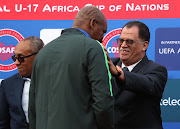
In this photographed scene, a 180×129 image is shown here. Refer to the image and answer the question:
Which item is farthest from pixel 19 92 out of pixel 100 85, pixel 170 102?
pixel 170 102

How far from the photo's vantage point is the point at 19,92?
242cm

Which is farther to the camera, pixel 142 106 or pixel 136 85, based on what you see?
pixel 142 106

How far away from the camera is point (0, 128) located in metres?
2.43

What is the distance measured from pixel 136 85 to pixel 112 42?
4.29 ft

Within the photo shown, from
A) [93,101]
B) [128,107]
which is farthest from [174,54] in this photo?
[93,101]

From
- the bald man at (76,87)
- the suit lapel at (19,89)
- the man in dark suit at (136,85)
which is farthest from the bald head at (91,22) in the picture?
the suit lapel at (19,89)

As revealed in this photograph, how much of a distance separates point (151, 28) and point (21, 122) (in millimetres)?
1605

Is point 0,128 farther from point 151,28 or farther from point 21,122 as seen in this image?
point 151,28

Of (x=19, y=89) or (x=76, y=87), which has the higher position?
(x=76, y=87)

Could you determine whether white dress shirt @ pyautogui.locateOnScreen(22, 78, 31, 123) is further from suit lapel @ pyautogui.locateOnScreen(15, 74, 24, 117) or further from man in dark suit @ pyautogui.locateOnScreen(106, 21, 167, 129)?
man in dark suit @ pyautogui.locateOnScreen(106, 21, 167, 129)

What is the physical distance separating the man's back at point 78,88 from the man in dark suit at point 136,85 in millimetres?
232

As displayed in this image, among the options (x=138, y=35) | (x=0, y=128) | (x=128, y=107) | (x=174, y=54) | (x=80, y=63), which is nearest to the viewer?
(x=80, y=63)

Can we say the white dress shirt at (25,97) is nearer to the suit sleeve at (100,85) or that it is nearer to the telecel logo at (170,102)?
the suit sleeve at (100,85)

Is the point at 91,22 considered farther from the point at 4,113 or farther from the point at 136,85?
the point at 4,113
